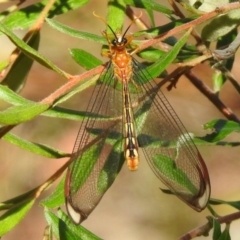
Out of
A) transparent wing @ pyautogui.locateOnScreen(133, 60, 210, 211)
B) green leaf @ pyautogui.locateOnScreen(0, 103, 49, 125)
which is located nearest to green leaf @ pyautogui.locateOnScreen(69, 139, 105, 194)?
transparent wing @ pyautogui.locateOnScreen(133, 60, 210, 211)

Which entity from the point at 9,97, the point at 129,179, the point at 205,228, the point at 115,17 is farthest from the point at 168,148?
the point at 129,179

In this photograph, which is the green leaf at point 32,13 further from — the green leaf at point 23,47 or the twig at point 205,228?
the twig at point 205,228

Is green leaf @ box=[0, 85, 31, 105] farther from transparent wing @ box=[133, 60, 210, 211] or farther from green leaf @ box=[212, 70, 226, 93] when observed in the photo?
green leaf @ box=[212, 70, 226, 93]

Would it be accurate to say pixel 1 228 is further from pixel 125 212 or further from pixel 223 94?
pixel 223 94

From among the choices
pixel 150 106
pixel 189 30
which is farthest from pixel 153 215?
pixel 189 30

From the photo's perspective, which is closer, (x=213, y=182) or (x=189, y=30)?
(x=189, y=30)

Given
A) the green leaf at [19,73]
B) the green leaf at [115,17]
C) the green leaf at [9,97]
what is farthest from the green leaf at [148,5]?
the green leaf at [9,97]
